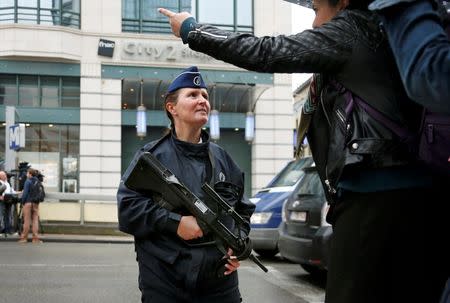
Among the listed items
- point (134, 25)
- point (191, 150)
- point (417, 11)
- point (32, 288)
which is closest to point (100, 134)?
point (134, 25)

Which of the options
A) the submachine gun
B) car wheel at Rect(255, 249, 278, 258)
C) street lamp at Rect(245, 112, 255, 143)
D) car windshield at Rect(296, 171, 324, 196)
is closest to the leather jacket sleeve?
the submachine gun

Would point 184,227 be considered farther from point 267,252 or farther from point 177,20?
point 267,252

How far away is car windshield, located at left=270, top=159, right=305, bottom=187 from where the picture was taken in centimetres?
1186

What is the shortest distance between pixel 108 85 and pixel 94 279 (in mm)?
15990

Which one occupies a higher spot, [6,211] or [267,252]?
[6,211]

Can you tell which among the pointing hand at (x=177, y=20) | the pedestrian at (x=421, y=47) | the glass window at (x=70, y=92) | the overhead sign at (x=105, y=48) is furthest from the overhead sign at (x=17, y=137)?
the pedestrian at (x=421, y=47)

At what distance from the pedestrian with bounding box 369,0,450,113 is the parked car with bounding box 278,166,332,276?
579 centimetres

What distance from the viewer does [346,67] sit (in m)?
1.94

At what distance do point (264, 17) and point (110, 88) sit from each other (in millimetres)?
6875

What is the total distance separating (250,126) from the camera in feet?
80.3

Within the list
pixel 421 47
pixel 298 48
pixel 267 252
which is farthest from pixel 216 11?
pixel 421 47

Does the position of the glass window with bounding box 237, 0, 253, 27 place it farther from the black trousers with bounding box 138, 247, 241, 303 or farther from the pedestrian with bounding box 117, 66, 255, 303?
the black trousers with bounding box 138, 247, 241, 303

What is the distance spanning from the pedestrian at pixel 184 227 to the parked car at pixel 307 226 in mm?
4342

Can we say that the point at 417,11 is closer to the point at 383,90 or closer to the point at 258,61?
the point at 383,90
